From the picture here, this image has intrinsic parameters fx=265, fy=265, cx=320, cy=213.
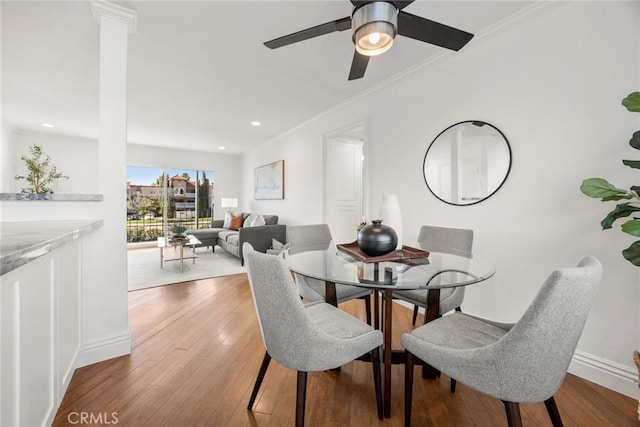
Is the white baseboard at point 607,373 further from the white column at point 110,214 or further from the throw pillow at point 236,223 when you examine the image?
the throw pillow at point 236,223

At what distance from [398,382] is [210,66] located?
128 inches

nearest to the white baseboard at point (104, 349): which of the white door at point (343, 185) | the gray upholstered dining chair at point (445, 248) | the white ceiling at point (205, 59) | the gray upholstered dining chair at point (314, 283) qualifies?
the gray upholstered dining chair at point (314, 283)

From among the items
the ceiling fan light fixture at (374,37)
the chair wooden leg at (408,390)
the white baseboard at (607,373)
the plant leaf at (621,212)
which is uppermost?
the ceiling fan light fixture at (374,37)

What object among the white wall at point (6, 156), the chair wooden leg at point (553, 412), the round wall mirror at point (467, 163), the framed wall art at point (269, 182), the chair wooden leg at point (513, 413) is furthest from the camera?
the framed wall art at point (269, 182)

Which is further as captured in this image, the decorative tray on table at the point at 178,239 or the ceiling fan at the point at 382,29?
the decorative tray on table at the point at 178,239

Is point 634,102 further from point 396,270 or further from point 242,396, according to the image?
point 242,396

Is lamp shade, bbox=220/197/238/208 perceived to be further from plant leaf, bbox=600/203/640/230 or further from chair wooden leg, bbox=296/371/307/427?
plant leaf, bbox=600/203/640/230

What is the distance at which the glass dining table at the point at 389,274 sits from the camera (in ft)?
4.17

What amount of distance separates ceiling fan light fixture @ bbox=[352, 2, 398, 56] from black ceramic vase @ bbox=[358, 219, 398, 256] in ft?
3.51

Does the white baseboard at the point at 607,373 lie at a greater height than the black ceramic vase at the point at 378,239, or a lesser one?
lesser

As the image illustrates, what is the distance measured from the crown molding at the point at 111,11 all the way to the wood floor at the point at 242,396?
2.44m

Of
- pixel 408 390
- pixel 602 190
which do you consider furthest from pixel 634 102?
pixel 408 390

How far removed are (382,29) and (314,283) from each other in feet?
5.53

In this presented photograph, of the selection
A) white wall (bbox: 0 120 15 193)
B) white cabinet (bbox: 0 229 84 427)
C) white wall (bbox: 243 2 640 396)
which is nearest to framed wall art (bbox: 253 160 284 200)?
white wall (bbox: 243 2 640 396)
